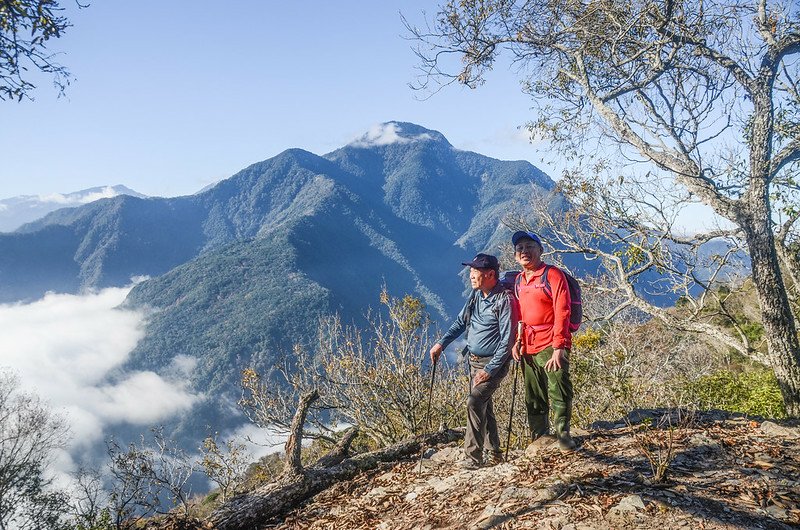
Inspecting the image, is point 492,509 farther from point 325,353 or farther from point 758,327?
point 758,327

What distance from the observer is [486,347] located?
189 inches

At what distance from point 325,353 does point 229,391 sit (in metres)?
133

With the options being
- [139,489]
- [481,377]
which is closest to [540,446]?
[481,377]

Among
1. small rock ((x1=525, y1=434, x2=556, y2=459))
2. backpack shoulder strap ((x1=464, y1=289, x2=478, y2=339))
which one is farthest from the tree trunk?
backpack shoulder strap ((x1=464, y1=289, x2=478, y2=339))

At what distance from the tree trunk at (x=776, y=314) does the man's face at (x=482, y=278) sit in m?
2.84

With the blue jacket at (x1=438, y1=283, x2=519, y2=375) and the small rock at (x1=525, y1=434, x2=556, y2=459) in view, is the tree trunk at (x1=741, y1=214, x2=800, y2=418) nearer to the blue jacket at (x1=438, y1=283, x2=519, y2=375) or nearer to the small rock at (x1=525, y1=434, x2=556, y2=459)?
the small rock at (x1=525, y1=434, x2=556, y2=459)

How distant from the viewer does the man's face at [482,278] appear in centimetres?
475

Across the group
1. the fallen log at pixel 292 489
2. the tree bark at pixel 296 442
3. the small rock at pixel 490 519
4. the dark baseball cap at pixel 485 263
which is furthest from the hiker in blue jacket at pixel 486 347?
the tree bark at pixel 296 442

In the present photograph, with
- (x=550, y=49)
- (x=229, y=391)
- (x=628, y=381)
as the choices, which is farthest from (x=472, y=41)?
(x=229, y=391)

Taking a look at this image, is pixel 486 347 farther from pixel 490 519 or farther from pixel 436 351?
pixel 490 519

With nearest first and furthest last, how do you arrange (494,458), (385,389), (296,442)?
1. (494,458)
2. (296,442)
3. (385,389)

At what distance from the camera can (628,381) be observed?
10867mm

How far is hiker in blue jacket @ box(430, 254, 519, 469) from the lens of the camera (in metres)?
4.63

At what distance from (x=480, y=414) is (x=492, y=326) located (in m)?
0.90
